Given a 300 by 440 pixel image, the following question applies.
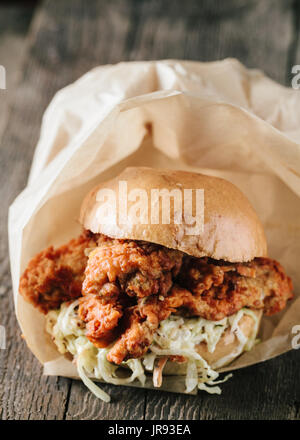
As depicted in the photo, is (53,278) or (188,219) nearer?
(188,219)

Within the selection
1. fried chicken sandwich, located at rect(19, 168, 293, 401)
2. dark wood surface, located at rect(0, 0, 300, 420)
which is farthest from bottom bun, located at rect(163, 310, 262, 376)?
dark wood surface, located at rect(0, 0, 300, 420)

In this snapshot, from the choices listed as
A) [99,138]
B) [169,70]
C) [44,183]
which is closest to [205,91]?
[169,70]

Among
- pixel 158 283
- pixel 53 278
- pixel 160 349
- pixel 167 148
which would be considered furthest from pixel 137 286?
pixel 167 148

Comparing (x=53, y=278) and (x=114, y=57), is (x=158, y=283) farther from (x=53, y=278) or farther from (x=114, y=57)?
(x=114, y=57)

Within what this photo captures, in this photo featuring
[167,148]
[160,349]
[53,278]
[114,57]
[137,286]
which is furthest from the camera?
[114,57]

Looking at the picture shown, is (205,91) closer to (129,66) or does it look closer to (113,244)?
(129,66)

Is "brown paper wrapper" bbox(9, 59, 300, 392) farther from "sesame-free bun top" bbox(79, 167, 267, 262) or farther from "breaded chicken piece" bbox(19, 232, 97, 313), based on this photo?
"sesame-free bun top" bbox(79, 167, 267, 262)
